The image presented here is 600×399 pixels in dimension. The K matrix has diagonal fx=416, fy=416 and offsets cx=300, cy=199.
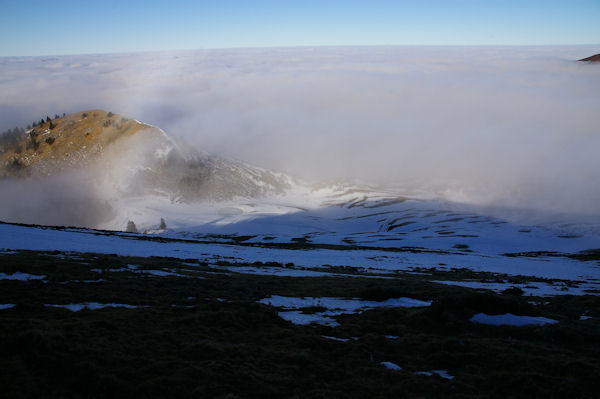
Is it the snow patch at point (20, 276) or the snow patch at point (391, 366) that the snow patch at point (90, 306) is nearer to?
the snow patch at point (20, 276)

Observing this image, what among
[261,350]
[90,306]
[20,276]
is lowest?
[261,350]

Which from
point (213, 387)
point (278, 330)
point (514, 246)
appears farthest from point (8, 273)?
Result: point (514, 246)

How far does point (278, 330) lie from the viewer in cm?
1616

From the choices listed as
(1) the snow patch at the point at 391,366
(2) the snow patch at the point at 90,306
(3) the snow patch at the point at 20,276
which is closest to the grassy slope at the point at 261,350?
(1) the snow patch at the point at 391,366

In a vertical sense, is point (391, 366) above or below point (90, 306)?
below

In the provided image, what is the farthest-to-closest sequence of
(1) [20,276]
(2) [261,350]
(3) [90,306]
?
(1) [20,276] → (3) [90,306] → (2) [261,350]

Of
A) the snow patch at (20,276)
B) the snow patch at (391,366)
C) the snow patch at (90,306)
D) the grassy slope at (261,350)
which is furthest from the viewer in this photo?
the snow patch at (20,276)

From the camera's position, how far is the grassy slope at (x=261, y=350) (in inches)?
408

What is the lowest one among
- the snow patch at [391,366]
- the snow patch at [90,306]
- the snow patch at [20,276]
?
the snow patch at [391,366]

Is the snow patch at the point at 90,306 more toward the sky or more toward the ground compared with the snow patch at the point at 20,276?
more toward the ground

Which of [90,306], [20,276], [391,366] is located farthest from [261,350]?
[20,276]

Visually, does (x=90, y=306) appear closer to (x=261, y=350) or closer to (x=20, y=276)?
(x=20, y=276)

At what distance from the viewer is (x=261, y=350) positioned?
44.4 feet

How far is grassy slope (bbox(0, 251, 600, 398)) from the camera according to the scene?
34.0ft
